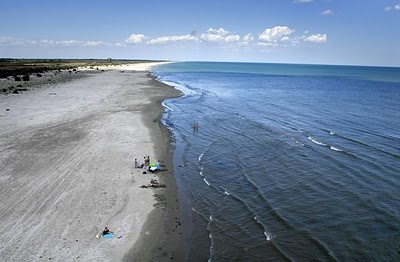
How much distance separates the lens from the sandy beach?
16.4 m

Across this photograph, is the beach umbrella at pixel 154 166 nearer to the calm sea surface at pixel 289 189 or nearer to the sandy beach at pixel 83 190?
the sandy beach at pixel 83 190

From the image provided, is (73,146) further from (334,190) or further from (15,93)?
(15,93)

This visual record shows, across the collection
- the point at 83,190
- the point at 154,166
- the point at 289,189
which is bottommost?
the point at 289,189

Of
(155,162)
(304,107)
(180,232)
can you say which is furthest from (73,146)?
(304,107)

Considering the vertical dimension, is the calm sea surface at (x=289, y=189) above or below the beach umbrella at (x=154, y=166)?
below

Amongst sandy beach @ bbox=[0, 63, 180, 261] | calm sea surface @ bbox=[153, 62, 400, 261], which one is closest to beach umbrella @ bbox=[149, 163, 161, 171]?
sandy beach @ bbox=[0, 63, 180, 261]

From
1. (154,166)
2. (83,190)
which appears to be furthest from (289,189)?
(83,190)

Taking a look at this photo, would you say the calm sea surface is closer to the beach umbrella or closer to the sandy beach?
the beach umbrella

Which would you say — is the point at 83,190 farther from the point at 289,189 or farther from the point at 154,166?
the point at 289,189

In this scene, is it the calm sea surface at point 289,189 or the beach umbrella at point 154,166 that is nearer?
the calm sea surface at point 289,189

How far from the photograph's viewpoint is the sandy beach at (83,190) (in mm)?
16438

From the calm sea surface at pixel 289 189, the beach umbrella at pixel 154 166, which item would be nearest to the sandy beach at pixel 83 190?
the beach umbrella at pixel 154 166

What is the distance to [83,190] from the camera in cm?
2245

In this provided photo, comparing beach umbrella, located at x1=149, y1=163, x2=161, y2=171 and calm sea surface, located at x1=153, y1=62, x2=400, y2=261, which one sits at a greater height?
beach umbrella, located at x1=149, y1=163, x2=161, y2=171
